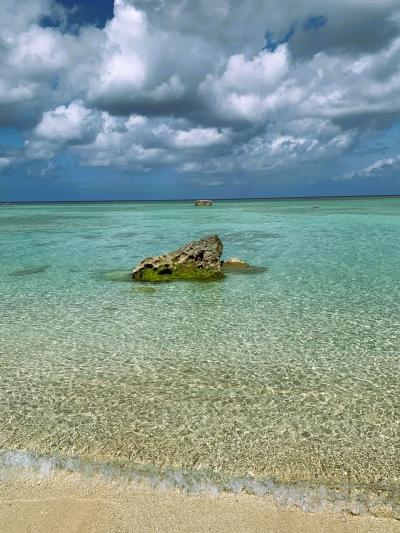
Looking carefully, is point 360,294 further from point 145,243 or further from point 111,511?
point 145,243

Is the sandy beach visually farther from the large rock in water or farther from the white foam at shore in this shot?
the large rock in water

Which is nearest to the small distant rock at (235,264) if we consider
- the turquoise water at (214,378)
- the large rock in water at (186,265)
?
the large rock in water at (186,265)

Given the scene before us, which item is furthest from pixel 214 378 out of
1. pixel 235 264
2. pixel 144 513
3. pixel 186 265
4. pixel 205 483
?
pixel 235 264

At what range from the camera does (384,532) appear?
4945mm

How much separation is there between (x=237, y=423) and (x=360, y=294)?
32.9ft

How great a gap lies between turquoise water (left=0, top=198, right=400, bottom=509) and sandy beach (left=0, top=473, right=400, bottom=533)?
44 cm

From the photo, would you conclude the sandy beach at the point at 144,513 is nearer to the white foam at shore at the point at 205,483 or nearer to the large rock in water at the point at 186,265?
the white foam at shore at the point at 205,483

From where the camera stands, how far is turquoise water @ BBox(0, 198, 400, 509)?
6371 mm

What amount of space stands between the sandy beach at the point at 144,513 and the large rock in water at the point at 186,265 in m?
13.6

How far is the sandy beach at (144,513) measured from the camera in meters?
5.05

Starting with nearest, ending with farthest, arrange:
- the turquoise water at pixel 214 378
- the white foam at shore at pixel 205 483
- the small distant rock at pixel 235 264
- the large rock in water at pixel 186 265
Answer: the white foam at shore at pixel 205 483 → the turquoise water at pixel 214 378 → the large rock in water at pixel 186 265 → the small distant rock at pixel 235 264

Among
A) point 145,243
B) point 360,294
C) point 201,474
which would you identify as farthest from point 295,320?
point 145,243

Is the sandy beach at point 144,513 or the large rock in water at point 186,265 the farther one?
the large rock in water at point 186,265

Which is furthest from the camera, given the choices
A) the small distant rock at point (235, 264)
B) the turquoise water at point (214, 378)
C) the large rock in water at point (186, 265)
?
the small distant rock at point (235, 264)
